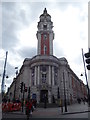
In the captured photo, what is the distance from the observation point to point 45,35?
5266 centimetres

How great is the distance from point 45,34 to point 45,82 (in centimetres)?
1704

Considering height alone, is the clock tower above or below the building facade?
above

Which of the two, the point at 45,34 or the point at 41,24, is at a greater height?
the point at 41,24

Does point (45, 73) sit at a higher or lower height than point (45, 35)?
lower

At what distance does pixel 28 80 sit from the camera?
47.4 meters

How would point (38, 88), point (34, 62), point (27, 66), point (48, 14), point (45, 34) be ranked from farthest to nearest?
point (48, 14)
point (45, 34)
point (27, 66)
point (34, 62)
point (38, 88)

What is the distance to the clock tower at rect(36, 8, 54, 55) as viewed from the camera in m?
50.0

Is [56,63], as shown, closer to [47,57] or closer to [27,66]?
[47,57]

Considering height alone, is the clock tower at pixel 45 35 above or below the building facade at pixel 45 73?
above

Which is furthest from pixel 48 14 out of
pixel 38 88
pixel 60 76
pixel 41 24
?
pixel 38 88

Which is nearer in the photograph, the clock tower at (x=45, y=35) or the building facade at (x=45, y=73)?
the building facade at (x=45, y=73)

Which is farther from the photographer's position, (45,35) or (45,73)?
(45,35)

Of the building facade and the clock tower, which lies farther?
the clock tower

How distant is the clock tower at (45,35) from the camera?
50.0m
